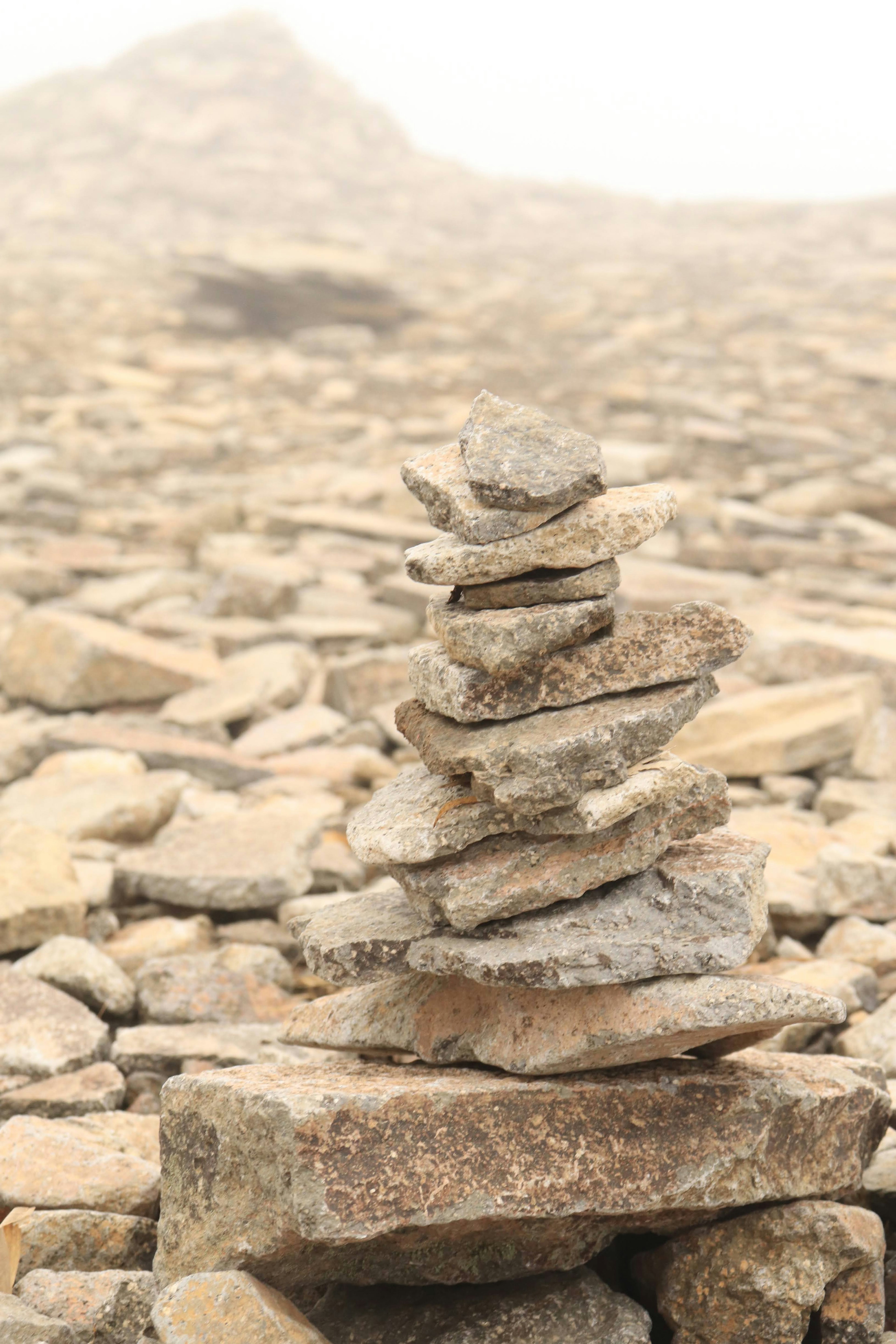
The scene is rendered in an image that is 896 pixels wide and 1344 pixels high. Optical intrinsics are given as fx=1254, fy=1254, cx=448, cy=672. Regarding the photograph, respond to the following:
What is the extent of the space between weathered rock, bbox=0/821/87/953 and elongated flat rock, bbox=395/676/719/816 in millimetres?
2171

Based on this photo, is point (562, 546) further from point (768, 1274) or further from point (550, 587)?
point (768, 1274)

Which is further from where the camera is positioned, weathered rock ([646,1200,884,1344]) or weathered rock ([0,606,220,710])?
weathered rock ([0,606,220,710])

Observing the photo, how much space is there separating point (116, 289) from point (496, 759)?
19.4m

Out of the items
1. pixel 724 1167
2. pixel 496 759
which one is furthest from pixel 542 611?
pixel 724 1167

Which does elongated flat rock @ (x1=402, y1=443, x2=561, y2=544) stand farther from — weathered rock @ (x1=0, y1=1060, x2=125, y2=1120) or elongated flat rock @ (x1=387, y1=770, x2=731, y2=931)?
weathered rock @ (x1=0, y1=1060, x2=125, y2=1120)

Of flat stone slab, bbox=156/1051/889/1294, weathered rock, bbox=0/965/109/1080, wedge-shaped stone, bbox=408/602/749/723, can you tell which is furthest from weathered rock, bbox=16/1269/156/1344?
wedge-shaped stone, bbox=408/602/749/723

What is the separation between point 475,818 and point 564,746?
1.01ft

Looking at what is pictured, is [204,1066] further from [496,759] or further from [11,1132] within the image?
[496,759]

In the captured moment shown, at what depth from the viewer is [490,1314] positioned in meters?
2.73

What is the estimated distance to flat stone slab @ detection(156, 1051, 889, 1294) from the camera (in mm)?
2549

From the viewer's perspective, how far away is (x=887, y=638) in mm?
8141

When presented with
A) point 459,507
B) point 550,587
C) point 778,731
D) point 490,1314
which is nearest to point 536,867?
point 550,587

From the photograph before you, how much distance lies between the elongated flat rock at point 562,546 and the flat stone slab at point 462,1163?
116 centimetres

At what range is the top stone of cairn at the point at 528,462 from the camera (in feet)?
9.21
